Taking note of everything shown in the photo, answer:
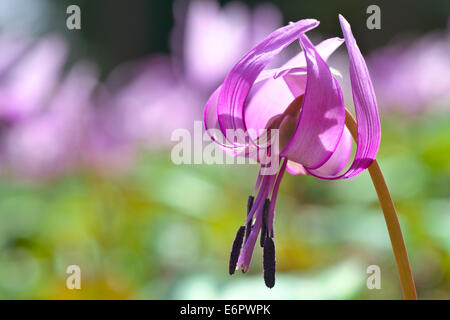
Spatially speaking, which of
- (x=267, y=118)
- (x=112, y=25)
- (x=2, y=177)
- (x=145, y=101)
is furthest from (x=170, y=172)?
(x=112, y=25)

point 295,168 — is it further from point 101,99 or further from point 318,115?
point 101,99

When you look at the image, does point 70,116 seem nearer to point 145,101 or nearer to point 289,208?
point 145,101

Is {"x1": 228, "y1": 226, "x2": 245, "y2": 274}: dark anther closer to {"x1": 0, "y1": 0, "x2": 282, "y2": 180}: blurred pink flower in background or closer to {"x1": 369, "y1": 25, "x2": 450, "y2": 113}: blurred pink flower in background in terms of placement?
{"x1": 0, "y1": 0, "x2": 282, "y2": 180}: blurred pink flower in background

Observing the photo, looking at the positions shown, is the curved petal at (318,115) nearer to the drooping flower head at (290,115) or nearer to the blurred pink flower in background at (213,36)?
the drooping flower head at (290,115)

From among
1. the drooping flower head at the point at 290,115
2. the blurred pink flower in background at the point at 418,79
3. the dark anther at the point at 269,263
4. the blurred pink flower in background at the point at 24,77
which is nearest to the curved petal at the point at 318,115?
the drooping flower head at the point at 290,115

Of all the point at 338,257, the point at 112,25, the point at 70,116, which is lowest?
the point at 338,257

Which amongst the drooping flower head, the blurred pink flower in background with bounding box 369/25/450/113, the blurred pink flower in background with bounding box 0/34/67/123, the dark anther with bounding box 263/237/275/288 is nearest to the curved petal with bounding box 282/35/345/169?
the drooping flower head
